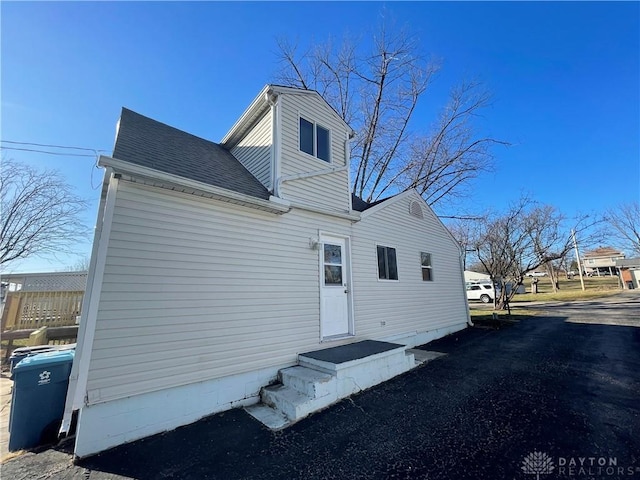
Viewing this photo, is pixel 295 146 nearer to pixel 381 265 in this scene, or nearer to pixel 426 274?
pixel 381 265

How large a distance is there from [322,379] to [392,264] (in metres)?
4.16

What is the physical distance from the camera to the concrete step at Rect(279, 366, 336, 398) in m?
3.85

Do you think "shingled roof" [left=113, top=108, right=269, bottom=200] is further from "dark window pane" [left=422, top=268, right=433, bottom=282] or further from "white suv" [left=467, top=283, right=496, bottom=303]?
"white suv" [left=467, top=283, right=496, bottom=303]

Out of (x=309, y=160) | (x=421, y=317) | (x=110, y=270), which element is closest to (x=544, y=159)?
(x=421, y=317)

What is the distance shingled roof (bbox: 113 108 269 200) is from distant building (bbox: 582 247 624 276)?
7285 cm

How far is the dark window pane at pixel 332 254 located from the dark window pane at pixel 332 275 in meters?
0.14

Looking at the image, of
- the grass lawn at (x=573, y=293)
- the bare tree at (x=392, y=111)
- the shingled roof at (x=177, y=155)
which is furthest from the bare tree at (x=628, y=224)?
the shingled roof at (x=177, y=155)

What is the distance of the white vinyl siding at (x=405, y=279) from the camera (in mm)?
6371

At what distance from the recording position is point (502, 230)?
15258 mm

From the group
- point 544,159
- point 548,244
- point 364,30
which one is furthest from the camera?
point 548,244

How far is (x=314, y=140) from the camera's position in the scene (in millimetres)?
6188

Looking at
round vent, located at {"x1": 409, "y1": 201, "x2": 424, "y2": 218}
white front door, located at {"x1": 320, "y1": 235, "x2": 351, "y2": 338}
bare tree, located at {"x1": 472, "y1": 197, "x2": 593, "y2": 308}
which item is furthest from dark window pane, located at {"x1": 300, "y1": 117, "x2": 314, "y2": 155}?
bare tree, located at {"x1": 472, "y1": 197, "x2": 593, "y2": 308}

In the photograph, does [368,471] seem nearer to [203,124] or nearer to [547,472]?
[547,472]

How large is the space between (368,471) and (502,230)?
54.8ft
